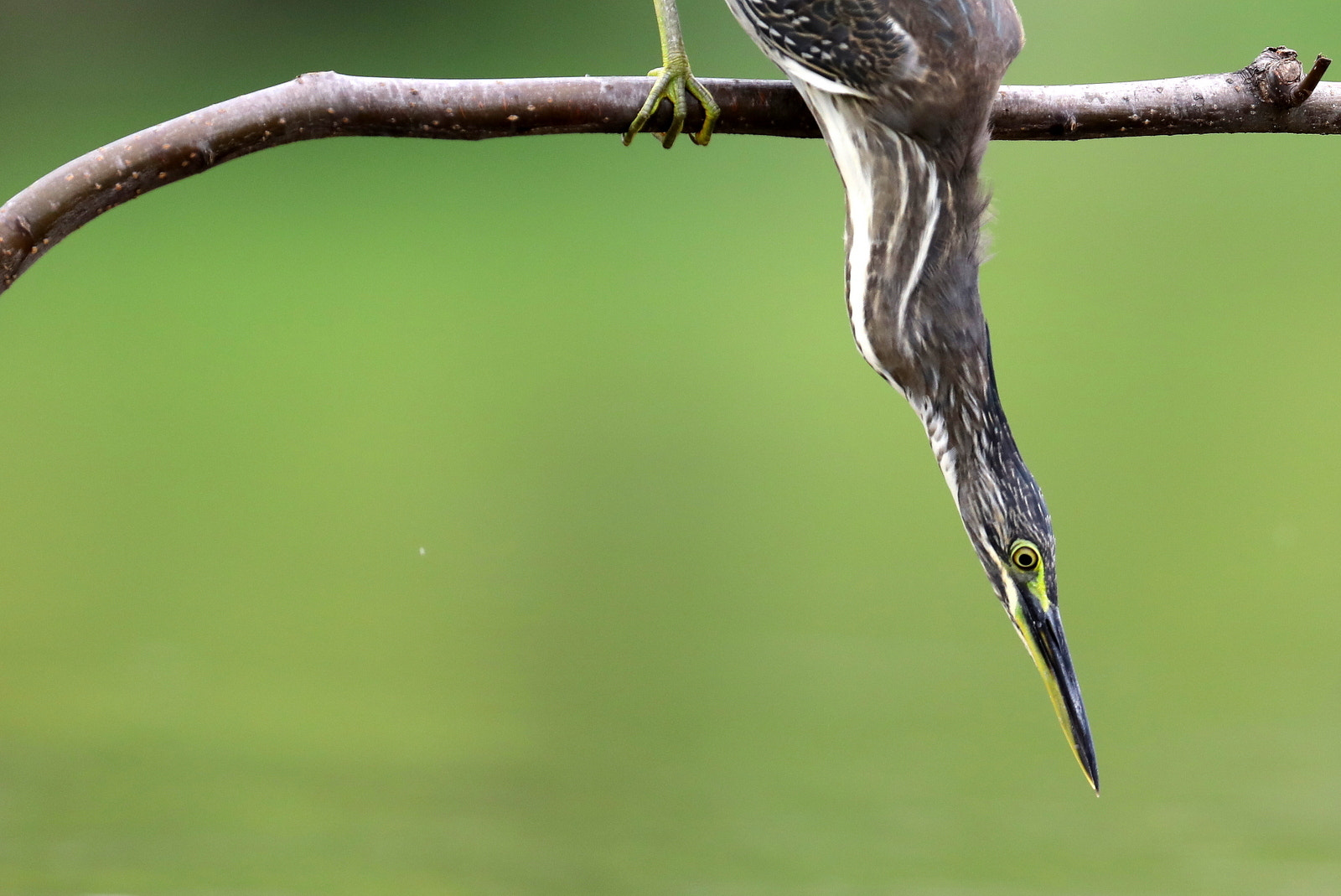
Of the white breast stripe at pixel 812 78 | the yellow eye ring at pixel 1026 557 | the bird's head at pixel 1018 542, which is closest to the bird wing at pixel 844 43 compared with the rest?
the white breast stripe at pixel 812 78

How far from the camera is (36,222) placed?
2.52ft

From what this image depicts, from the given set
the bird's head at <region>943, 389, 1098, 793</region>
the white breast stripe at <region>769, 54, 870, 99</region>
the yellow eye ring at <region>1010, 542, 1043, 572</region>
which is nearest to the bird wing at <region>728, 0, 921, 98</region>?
the white breast stripe at <region>769, 54, 870, 99</region>

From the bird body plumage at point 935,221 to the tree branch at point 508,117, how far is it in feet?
0.33

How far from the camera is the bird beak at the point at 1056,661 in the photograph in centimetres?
89

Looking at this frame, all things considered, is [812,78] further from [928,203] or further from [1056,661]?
[1056,661]

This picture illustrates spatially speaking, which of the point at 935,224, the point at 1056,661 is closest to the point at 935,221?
the point at 935,224

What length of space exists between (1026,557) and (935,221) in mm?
256

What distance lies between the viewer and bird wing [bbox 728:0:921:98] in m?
0.84

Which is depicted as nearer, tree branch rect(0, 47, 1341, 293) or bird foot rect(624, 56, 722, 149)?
tree branch rect(0, 47, 1341, 293)

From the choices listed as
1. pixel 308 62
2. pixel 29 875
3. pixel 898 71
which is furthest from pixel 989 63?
pixel 308 62

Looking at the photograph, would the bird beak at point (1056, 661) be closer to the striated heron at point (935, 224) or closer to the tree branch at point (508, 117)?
the striated heron at point (935, 224)

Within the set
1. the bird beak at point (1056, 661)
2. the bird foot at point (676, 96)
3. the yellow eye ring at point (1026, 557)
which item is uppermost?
the bird foot at point (676, 96)

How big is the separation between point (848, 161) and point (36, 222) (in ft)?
1.86

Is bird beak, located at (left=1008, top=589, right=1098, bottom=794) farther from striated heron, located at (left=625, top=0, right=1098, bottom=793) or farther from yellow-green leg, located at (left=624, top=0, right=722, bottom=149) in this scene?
yellow-green leg, located at (left=624, top=0, right=722, bottom=149)
